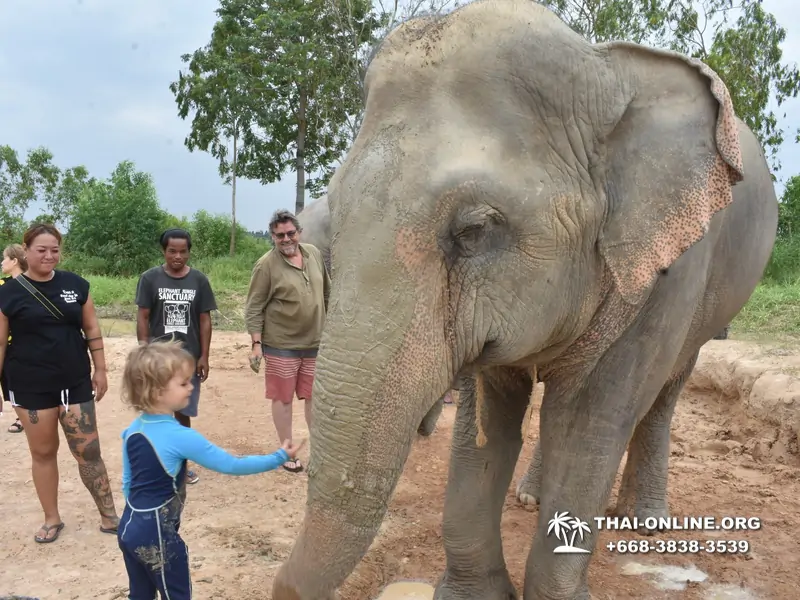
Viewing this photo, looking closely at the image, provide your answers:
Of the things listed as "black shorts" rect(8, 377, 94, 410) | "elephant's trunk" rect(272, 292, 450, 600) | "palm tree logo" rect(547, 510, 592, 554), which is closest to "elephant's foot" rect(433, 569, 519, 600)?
"palm tree logo" rect(547, 510, 592, 554)

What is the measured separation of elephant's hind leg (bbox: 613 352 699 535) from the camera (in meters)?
4.23

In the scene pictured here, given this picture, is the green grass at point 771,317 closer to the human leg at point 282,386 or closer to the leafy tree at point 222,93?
the human leg at point 282,386

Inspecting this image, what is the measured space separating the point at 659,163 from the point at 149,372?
5.86ft

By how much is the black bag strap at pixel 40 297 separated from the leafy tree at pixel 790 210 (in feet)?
61.0

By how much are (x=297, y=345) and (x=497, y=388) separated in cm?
230

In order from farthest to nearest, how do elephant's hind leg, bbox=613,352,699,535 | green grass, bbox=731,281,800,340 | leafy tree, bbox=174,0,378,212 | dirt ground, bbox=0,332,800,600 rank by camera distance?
leafy tree, bbox=174,0,378,212 < green grass, bbox=731,281,800,340 < elephant's hind leg, bbox=613,352,699,535 < dirt ground, bbox=0,332,800,600

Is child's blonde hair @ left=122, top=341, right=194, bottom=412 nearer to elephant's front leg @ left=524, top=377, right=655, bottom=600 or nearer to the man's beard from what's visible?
elephant's front leg @ left=524, top=377, right=655, bottom=600

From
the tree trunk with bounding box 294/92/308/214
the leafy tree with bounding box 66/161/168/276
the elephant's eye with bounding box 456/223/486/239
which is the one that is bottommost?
the elephant's eye with bounding box 456/223/486/239

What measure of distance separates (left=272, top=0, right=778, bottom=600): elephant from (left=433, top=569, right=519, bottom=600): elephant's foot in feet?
1.19

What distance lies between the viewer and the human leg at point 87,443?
3863 mm

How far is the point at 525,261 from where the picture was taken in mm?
1999

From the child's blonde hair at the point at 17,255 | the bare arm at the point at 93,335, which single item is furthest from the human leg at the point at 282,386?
the child's blonde hair at the point at 17,255

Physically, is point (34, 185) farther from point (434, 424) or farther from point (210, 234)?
point (434, 424)

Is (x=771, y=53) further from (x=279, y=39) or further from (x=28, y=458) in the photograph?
(x=28, y=458)
